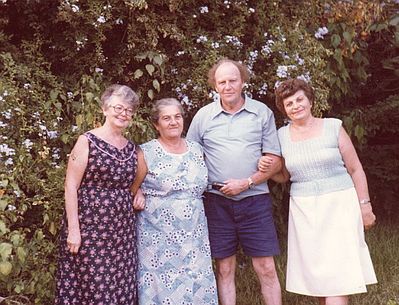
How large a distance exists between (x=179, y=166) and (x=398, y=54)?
370 centimetres

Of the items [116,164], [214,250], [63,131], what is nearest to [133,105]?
[116,164]

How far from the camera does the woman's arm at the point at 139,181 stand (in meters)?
3.76

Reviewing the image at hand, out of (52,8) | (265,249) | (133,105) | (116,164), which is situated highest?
(52,8)

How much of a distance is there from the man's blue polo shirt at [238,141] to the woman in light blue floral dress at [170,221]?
0.61ft

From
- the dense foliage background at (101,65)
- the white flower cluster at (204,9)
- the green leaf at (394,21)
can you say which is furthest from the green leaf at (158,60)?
the green leaf at (394,21)

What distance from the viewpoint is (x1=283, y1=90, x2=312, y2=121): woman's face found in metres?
3.83

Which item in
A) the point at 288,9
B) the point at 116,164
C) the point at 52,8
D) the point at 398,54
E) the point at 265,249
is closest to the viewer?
the point at 116,164

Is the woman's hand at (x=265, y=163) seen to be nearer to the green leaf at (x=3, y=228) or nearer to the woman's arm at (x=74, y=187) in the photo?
the woman's arm at (x=74, y=187)

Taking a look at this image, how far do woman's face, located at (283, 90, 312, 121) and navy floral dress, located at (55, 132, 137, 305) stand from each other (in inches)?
38.2

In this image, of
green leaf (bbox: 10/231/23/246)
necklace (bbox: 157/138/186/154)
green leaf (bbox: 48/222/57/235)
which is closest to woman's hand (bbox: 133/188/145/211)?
necklace (bbox: 157/138/186/154)

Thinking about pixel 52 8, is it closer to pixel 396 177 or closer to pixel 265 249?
pixel 265 249

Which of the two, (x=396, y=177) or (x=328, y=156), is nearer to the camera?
(x=328, y=156)

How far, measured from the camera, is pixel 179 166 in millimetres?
3799

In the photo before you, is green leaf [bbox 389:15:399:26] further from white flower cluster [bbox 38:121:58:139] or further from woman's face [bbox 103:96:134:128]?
white flower cluster [bbox 38:121:58:139]
